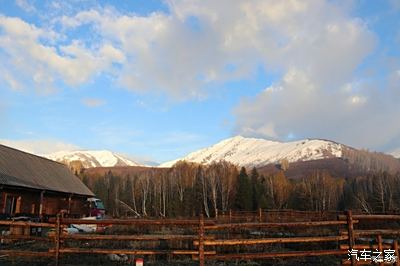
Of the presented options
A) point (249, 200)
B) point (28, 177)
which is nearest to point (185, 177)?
point (249, 200)

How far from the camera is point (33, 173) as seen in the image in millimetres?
32812

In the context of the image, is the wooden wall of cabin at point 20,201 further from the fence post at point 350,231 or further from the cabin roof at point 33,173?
the fence post at point 350,231

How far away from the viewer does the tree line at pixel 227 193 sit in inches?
2645

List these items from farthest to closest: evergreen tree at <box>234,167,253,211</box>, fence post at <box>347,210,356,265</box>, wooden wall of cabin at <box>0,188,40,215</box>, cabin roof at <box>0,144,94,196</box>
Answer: evergreen tree at <box>234,167,253,211</box>, cabin roof at <box>0,144,94,196</box>, wooden wall of cabin at <box>0,188,40,215</box>, fence post at <box>347,210,356,265</box>

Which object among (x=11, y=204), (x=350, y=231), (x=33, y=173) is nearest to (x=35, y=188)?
(x=11, y=204)

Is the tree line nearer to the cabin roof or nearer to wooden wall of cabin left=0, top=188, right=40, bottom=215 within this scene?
the cabin roof

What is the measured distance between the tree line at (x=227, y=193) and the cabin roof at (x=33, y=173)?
917 inches

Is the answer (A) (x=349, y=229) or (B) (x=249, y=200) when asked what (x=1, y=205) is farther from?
(B) (x=249, y=200)

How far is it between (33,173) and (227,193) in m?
42.0

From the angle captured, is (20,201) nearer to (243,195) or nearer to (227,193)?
(227,193)

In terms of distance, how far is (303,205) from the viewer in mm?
73562

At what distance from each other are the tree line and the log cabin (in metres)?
23.6

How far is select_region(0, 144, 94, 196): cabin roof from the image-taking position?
28078mm

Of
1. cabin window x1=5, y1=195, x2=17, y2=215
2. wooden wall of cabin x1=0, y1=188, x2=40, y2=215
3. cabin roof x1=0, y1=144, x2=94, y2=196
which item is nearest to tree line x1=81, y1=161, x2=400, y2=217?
cabin roof x1=0, y1=144, x2=94, y2=196
